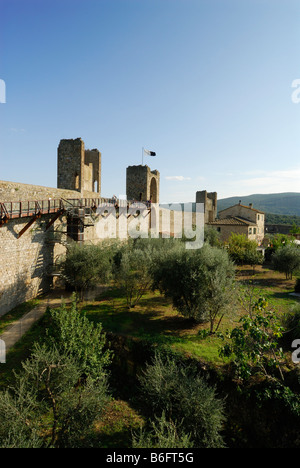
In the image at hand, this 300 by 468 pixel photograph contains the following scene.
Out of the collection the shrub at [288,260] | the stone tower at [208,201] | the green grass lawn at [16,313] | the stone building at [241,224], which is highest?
the stone tower at [208,201]

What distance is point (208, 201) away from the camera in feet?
123

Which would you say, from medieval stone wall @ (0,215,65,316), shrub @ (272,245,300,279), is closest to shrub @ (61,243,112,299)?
medieval stone wall @ (0,215,65,316)

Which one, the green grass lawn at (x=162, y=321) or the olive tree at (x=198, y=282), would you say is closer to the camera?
the green grass lawn at (x=162, y=321)

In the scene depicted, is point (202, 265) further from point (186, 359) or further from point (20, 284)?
point (20, 284)

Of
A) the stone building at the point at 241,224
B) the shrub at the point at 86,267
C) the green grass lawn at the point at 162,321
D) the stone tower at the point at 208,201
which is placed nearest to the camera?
the green grass lawn at the point at 162,321

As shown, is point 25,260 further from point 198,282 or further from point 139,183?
point 139,183

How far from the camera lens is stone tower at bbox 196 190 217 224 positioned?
36.4 meters

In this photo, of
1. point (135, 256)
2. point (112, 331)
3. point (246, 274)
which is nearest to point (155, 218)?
point (246, 274)

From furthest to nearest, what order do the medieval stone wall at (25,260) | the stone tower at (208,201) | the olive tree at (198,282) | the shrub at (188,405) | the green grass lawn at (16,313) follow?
the stone tower at (208,201)
the medieval stone wall at (25,260)
the green grass lawn at (16,313)
the olive tree at (198,282)
the shrub at (188,405)

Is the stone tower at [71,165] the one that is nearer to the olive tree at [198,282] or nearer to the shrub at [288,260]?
the olive tree at [198,282]

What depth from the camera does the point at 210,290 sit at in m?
10.5

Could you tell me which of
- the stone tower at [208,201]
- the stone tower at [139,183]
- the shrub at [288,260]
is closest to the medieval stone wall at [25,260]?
the stone tower at [139,183]

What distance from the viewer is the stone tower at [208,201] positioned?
1432 inches
